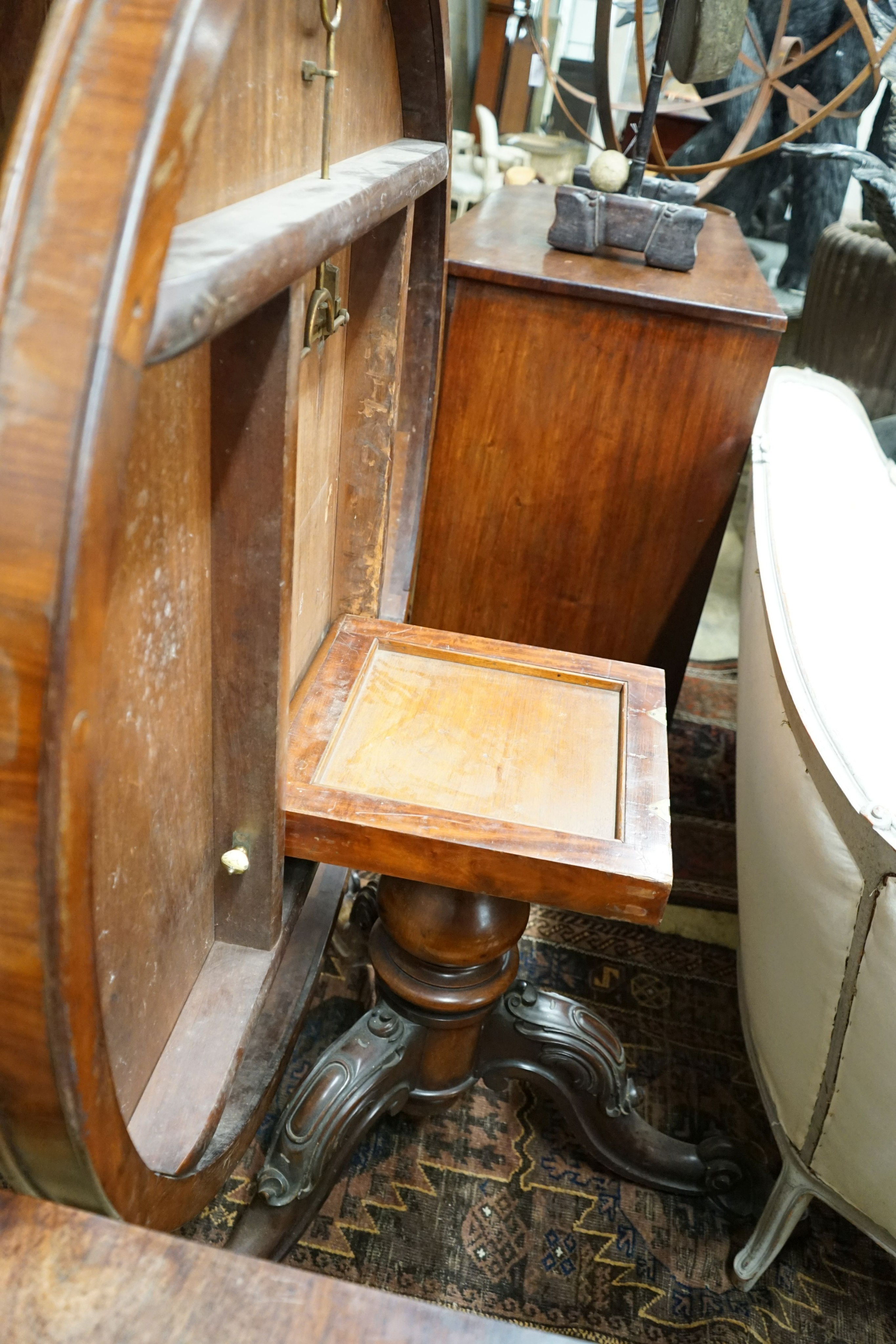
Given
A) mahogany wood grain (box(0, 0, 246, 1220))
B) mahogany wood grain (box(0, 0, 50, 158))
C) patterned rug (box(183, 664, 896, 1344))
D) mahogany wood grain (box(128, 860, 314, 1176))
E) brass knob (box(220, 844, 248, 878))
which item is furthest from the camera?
patterned rug (box(183, 664, 896, 1344))

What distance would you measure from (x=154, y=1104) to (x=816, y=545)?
1.15 metres

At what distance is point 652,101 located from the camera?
1584mm

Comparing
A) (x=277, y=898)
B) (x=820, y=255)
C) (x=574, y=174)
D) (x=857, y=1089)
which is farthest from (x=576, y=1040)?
(x=820, y=255)

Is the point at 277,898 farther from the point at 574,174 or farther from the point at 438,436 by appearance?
the point at 574,174

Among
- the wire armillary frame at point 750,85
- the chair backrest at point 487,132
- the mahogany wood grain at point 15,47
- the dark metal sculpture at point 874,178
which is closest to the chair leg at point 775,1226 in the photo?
the mahogany wood grain at point 15,47

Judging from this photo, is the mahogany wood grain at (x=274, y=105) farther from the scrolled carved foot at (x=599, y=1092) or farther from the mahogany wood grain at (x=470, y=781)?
the scrolled carved foot at (x=599, y=1092)

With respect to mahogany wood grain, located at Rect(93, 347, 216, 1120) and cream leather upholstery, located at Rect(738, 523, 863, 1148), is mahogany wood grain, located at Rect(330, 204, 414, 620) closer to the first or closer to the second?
mahogany wood grain, located at Rect(93, 347, 216, 1120)

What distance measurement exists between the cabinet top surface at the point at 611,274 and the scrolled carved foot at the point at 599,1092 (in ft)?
3.40

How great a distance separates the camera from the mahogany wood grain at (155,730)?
0.51 m

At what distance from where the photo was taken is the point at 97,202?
0.30m

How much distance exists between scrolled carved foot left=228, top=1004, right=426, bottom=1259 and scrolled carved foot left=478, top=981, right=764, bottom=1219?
0.39ft

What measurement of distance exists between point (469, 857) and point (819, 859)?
38 centimetres

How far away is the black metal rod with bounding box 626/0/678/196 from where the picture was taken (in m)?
1.52

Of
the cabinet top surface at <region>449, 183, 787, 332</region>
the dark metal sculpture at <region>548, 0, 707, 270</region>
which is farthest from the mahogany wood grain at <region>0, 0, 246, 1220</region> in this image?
the dark metal sculpture at <region>548, 0, 707, 270</region>
